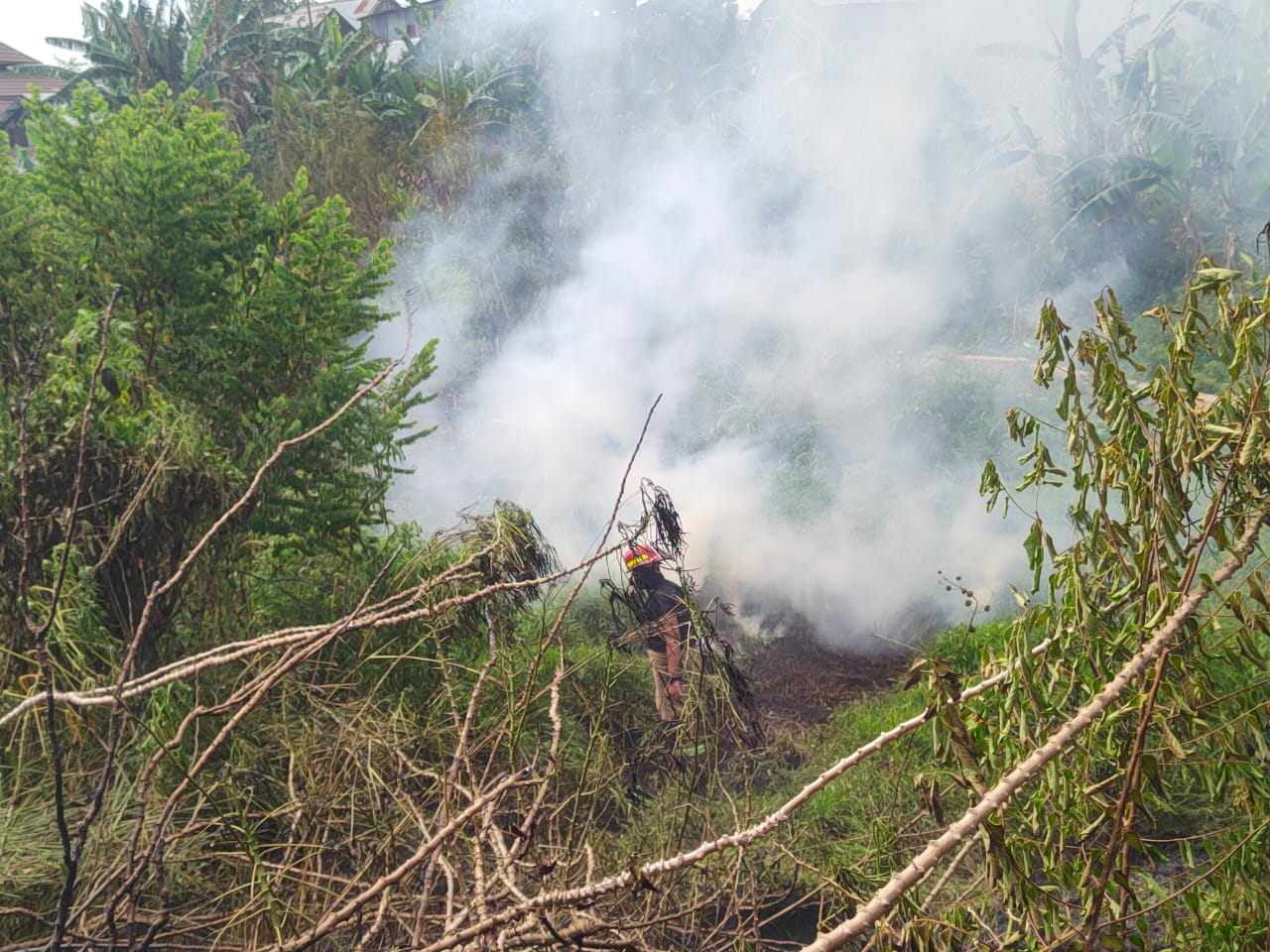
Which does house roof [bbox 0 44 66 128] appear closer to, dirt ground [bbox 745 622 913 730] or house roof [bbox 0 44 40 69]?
house roof [bbox 0 44 40 69]

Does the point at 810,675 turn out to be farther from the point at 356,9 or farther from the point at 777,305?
the point at 356,9

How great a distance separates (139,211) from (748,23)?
1432 centimetres

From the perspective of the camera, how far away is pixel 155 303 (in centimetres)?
620

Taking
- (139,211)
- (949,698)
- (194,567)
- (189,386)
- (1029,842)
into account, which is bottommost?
(1029,842)

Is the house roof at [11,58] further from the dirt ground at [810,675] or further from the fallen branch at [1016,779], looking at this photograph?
the fallen branch at [1016,779]

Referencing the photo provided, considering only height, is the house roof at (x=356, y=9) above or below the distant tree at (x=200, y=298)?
above

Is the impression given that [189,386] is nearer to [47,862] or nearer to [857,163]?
[47,862]

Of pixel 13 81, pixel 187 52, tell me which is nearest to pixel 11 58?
pixel 13 81

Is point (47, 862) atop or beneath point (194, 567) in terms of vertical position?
beneath

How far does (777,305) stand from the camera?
12.6m

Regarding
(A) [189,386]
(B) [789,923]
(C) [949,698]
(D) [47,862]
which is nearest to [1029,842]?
(C) [949,698]

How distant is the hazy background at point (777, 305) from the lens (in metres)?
9.03

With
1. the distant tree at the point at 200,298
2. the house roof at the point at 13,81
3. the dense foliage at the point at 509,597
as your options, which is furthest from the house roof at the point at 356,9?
the distant tree at the point at 200,298

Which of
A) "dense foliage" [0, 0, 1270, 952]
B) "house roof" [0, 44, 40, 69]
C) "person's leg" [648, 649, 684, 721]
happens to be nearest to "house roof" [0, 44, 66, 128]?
"house roof" [0, 44, 40, 69]
